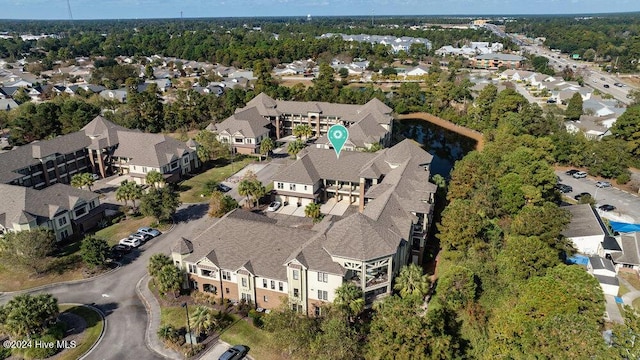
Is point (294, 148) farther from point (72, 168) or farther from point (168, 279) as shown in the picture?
point (168, 279)

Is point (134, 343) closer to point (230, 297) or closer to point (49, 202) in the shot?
point (230, 297)

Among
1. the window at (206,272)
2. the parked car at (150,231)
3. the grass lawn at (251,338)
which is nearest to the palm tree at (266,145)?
the parked car at (150,231)

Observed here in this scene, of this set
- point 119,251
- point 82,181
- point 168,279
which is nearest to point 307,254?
point 168,279

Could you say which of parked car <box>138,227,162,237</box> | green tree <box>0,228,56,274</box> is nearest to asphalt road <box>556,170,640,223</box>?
parked car <box>138,227,162,237</box>

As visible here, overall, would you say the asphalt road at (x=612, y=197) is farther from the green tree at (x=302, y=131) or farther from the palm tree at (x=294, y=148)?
the green tree at (x=302, y=131)

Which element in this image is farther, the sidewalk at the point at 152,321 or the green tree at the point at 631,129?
the green tree at the point at 631,129

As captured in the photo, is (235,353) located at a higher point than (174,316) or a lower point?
higher

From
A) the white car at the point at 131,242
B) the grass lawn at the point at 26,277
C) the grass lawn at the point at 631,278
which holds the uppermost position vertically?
the white car at the point at 131,242
